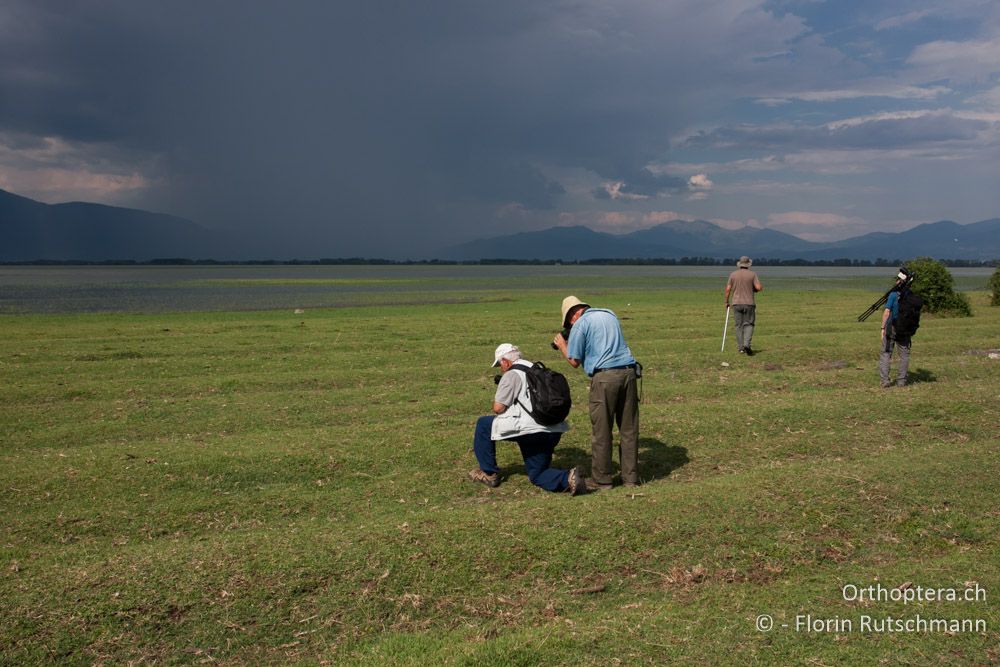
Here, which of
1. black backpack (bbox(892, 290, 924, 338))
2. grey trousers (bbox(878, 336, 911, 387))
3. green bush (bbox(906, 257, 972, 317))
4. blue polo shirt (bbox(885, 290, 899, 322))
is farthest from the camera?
green bush (bbox(906, 257, 972, 317))

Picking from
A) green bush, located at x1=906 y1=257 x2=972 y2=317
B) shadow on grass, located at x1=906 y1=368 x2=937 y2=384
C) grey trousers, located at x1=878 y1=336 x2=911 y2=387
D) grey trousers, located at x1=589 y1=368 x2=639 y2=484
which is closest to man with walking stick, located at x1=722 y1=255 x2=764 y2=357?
shadow on grass, located at x1=906 y1=368 x2=937 y2=384

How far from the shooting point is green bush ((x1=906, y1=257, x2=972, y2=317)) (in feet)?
118

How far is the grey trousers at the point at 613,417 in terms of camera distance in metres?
9.49

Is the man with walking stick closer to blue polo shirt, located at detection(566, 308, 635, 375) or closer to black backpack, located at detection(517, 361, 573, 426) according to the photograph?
blue polo shirt, located at detection(566, 308, 635, 375)

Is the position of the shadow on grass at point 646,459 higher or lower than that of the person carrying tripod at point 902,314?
lower

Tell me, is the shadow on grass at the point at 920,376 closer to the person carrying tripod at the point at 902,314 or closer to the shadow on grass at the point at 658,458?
the person carrying tripod at the point at 902,314

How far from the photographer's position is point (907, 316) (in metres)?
15.8

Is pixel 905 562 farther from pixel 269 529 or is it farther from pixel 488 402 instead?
pixel 488 402

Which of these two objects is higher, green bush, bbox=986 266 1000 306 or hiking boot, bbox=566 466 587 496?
green bush, bbox=986 266 1000 306

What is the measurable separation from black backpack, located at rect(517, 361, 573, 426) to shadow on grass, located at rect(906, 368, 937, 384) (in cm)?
1220

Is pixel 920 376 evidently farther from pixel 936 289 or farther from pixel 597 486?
pixel 936 289

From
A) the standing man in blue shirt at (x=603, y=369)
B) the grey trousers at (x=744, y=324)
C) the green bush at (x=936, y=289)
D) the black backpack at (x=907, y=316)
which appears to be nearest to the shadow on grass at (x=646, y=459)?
the standing man in blue shirt at (x=603, y=369)

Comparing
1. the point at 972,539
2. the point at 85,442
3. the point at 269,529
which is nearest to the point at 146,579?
the point at 269,529

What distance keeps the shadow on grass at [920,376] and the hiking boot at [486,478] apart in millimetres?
12104
